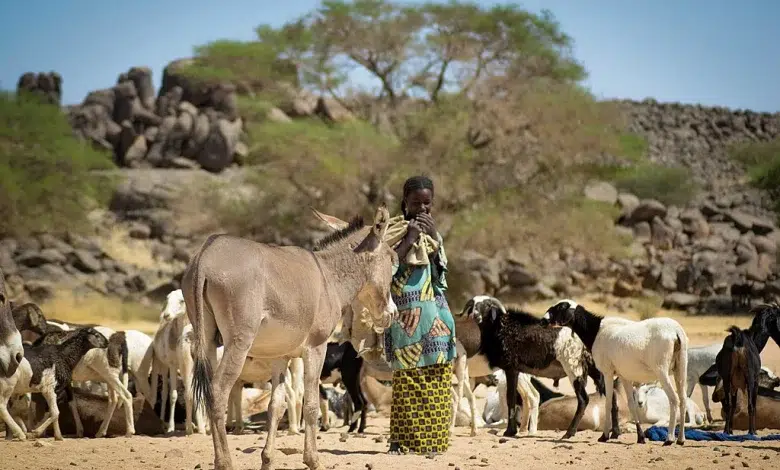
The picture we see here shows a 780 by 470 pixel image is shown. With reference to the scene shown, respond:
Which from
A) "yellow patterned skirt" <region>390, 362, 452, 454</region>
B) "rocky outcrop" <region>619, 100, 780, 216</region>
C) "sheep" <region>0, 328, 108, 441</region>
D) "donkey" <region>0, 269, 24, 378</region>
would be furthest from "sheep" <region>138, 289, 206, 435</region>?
"rocky outcrop" <region>619, 100, 780, 216</region>

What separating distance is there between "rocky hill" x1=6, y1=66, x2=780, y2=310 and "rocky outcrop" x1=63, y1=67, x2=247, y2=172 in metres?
0.08

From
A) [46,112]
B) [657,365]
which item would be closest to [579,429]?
[657,365]

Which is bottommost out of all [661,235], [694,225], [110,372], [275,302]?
[110,372]

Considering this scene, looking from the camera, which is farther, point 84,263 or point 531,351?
point 84,263

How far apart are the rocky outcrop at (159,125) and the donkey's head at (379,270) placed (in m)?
44.5

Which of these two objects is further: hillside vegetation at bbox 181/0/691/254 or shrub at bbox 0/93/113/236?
shrub at bbox 0/93/113/236

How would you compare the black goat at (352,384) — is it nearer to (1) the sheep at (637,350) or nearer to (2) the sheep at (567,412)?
(2) the sheep at (567,412)

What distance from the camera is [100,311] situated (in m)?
29.5

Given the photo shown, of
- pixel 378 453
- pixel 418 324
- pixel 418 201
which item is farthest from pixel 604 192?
pixel 418 324

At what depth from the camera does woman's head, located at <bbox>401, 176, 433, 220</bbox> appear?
27.9 feet

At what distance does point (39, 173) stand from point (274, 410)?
31.6 meters

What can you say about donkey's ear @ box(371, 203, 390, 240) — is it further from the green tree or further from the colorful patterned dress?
the green tree

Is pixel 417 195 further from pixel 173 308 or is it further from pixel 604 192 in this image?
pixel 604 192

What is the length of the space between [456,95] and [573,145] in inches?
159
